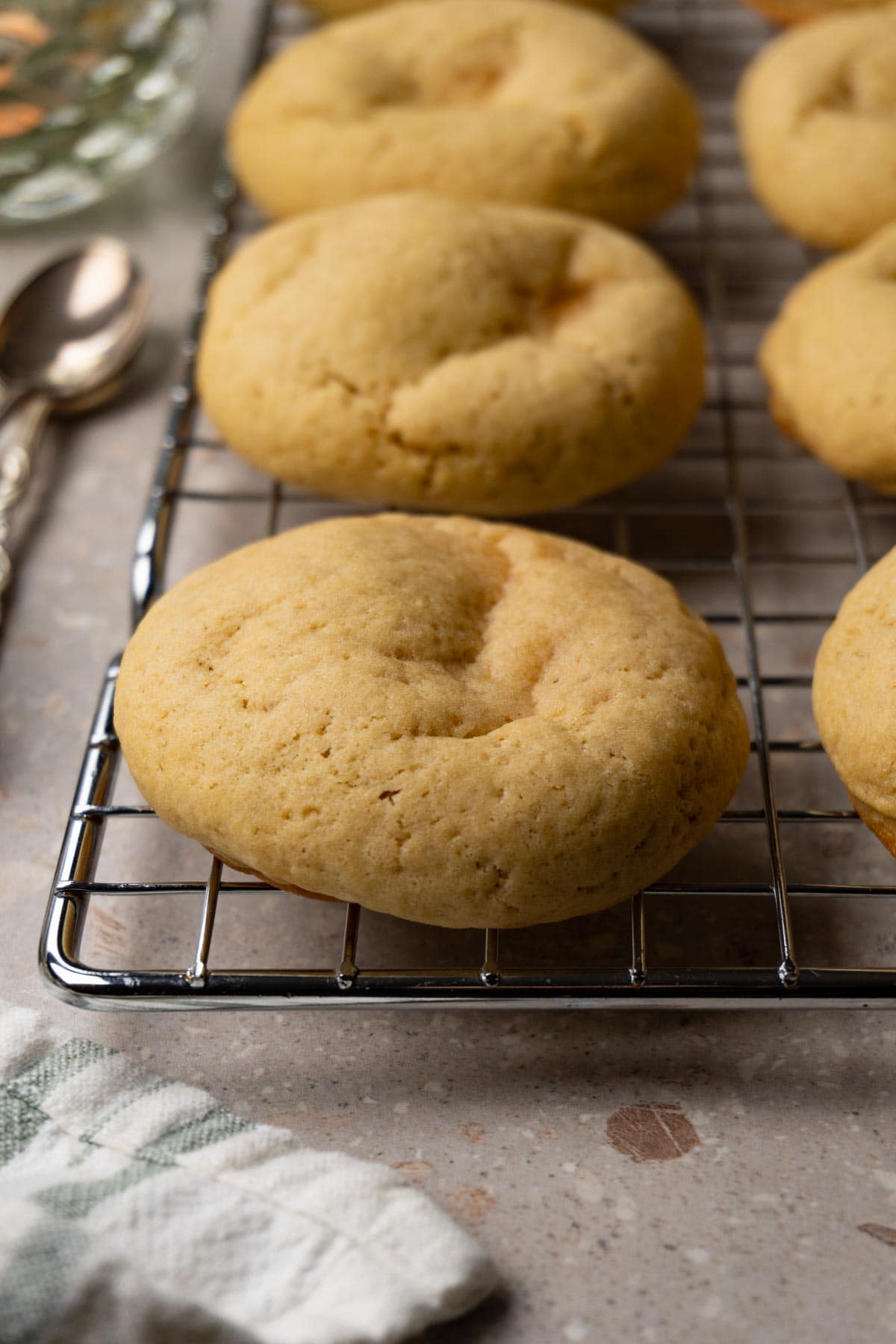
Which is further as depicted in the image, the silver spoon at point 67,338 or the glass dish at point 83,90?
the glass dish at point 83,90

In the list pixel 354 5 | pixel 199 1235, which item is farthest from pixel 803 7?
pixel 199 1235

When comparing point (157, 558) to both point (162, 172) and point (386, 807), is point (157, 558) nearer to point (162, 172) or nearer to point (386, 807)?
point (386, 807)

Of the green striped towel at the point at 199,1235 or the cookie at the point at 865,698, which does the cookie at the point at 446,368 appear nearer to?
the cookie at the point at 865,698

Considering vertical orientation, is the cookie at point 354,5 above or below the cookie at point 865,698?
above

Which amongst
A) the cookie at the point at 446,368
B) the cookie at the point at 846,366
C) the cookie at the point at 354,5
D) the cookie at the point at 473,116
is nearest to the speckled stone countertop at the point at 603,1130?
the cookie at the point at 446,368

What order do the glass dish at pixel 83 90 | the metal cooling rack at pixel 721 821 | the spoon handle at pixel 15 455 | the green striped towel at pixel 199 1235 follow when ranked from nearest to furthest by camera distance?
the green striped towel at pixel 199 1235 → the metal cooling rack at pixel 721 821 → the spoon handle at pixel 15 455 → the glass dish at pixel 83 90

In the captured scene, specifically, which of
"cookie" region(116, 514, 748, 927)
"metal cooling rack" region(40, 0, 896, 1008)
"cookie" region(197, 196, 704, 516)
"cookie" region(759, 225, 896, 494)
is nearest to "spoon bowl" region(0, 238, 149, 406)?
"metal cooling rack" region(40, 0, 896, 1008)
